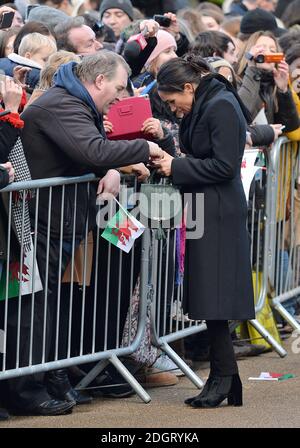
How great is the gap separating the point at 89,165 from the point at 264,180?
240 cm

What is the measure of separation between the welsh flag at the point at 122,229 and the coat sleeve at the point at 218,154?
1.33 feet

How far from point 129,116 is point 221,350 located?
1470mm

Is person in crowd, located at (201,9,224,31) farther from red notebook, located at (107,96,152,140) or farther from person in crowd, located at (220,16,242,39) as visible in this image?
red notebook, located at (107,96,152,140)

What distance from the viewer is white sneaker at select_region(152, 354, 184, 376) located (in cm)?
822

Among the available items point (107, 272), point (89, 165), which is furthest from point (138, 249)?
point (89, 165)

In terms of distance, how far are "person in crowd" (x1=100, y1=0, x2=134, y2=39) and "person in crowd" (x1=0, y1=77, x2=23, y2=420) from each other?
5.82 m

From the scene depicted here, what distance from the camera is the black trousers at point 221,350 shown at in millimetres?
7141

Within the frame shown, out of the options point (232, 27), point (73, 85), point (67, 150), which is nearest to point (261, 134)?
point (73, 85)

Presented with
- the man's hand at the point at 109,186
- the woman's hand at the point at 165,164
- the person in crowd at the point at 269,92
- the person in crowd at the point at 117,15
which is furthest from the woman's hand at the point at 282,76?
the person in crowd at the point at 117,15

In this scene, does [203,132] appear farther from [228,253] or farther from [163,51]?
[163,51]

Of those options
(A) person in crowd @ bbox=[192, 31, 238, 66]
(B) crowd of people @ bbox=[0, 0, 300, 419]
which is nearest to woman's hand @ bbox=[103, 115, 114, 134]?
(B) crowd of people @ bbox=[0, 0, 300, 419]

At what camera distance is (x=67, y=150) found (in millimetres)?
6914

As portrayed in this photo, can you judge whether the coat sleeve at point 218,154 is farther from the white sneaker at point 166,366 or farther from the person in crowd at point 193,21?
the person in crowd at point 193,21

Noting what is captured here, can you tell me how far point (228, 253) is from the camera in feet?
23.4
